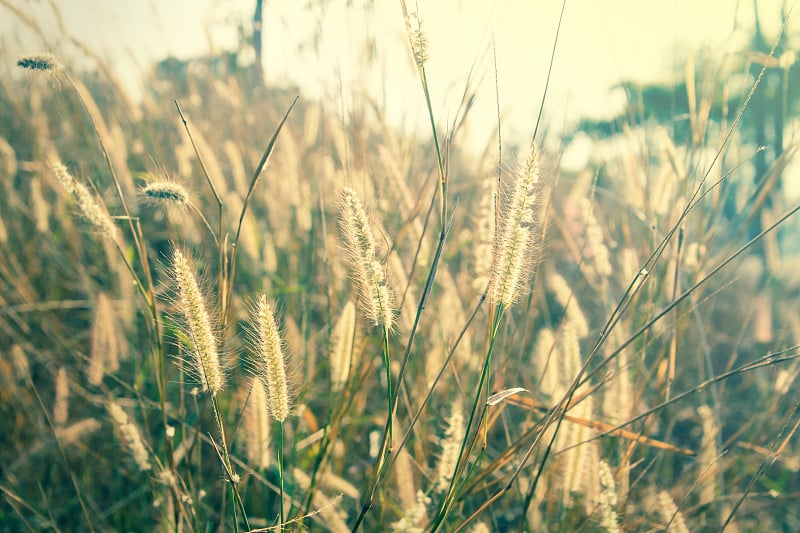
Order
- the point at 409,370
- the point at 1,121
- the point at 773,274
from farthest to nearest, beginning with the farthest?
1. the point at 1,121
2. the point at 773,274
3. the point at 409,370

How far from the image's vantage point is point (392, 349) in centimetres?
150

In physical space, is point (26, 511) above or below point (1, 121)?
below

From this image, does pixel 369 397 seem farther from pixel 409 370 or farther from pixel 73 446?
pixel 73 446

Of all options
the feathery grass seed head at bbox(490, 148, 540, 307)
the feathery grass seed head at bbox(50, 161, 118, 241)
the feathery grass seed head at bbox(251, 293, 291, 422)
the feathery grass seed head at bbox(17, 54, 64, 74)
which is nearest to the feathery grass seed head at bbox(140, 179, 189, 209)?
the feathery grass seed head at bbox(50, 161, 118, 241)

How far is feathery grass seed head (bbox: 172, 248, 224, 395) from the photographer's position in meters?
0.80

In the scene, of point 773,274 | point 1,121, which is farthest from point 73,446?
point 1,121

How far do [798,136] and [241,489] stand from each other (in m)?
1.61

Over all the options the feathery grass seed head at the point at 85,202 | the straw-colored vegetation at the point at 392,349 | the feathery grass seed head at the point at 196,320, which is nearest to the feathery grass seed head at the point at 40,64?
the straw-colored vegetation at the point at 392,349

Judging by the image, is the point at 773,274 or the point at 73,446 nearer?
the point at 73,446

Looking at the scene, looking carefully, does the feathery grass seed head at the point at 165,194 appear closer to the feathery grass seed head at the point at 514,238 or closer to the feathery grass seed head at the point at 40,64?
the feathery grass seed head at the point at 40,64

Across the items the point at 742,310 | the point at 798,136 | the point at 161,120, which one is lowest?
the point at 742,310

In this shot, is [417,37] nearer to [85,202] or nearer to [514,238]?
[514,238]

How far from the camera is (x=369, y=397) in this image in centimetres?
196

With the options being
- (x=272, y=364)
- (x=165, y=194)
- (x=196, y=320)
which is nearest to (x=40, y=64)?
(x=165, y=194)
